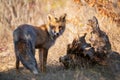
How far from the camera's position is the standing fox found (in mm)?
7996

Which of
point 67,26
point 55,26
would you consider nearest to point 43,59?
point 55,26

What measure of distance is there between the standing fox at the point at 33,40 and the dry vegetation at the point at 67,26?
56 centimetres

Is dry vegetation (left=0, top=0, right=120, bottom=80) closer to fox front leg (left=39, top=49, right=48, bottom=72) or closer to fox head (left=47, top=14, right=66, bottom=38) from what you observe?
fox front leg (left=39, top=49, right=48, bottom=72)

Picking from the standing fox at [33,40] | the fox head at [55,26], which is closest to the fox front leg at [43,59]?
the standing fox at [33,40]

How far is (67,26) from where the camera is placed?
465 inches

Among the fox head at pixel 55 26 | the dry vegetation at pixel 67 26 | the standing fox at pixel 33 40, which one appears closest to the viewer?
the standing fox at pixel 33 40

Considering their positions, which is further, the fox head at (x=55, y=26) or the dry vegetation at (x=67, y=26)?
the fox head at (x=55, y=26)

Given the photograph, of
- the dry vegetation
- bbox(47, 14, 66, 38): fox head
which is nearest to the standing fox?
bbox(47, 14, 66, 38): fox head

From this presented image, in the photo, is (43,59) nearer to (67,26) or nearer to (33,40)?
(33,40)

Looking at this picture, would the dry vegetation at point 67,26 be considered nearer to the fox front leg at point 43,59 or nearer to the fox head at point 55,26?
the fox front leg at point 43,59

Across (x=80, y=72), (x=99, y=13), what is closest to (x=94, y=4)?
(x=99, y=13)

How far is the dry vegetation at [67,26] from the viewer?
9.15m

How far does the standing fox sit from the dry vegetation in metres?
0.56

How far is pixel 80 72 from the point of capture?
9.30 m
